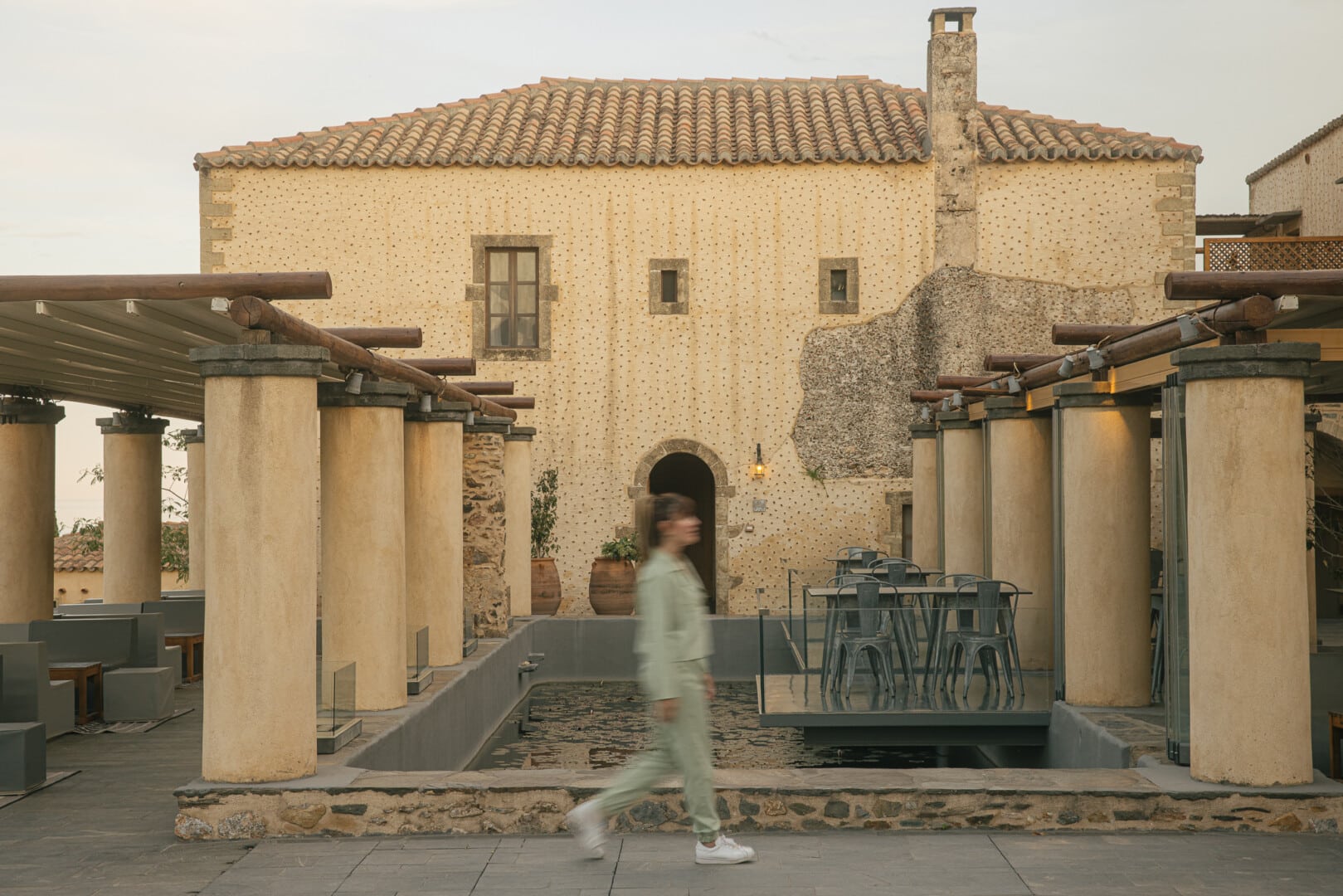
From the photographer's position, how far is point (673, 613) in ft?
17.0

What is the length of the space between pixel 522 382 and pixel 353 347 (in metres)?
11.1

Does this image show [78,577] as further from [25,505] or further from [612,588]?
[25,505]

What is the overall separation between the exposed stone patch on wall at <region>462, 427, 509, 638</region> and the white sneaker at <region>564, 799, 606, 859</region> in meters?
8.80

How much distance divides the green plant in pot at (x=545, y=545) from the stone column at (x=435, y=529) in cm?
639

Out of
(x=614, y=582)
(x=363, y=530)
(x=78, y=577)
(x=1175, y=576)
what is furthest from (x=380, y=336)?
(x=78, y=577)

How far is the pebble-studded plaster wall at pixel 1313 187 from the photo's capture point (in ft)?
69.3

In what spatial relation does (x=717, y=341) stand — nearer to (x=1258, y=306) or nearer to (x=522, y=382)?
(x=522, y=382)

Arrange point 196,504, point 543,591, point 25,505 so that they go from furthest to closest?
point 543,591 < point 196,504 < point 25,505

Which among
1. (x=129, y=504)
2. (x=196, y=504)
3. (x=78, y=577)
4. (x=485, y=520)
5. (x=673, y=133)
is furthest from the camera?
(x=78, y=577)

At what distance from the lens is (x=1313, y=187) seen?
2244cm

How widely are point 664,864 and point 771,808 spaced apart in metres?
0.78

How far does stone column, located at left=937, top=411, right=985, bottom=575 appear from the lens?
44.7ft

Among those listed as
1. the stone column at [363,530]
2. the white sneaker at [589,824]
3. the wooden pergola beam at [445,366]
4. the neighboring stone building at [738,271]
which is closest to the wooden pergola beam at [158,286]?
the stone column at [363,530]

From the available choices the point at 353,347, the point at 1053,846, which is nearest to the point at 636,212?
the point at 353,347
